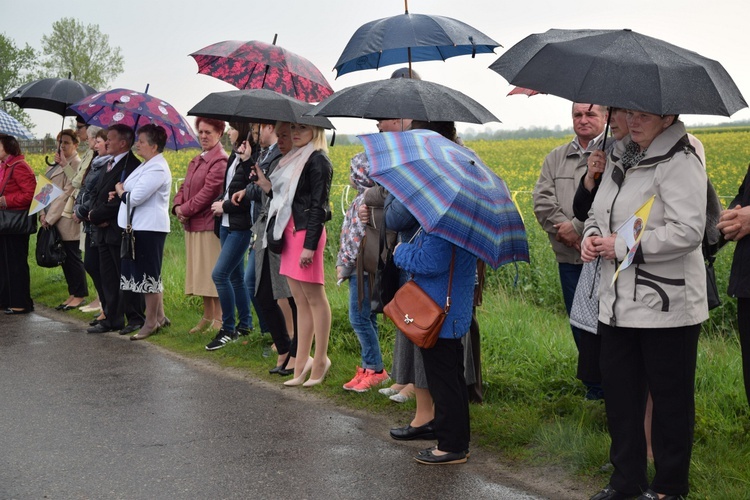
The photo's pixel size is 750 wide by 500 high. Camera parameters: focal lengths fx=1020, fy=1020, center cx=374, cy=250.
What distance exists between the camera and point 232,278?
8.96 metres

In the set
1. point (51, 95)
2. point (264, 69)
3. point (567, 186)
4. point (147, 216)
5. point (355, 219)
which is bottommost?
point (147, 216)

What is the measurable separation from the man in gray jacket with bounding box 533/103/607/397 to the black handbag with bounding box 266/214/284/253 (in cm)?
194

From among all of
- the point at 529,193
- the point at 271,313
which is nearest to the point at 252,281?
the point at 271,313

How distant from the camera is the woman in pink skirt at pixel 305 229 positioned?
7.11 meters

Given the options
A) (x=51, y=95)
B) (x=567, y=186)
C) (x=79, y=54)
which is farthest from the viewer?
(x=79, y=54)

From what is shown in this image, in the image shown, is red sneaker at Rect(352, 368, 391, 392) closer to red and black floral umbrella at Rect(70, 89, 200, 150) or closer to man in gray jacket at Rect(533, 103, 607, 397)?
man in gray jacket at Rect(533, 103, 607, 397)

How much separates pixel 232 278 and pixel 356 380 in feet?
7.74

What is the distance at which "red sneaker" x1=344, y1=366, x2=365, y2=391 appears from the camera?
6.93m

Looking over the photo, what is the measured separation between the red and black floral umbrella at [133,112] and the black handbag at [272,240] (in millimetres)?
2060

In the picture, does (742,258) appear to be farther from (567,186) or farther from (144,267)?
(144,267)

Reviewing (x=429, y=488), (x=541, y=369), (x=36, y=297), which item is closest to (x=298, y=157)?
(x=541, y=369)

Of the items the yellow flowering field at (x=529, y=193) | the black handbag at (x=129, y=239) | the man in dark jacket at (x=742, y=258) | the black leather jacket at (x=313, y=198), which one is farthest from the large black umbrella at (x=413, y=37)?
the black handbag at (x=129, y=239)

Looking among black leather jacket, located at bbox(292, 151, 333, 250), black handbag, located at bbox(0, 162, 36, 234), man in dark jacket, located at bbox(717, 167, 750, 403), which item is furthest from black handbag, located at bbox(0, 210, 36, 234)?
man in dark jacket, located at bbox(717, 167, 750, 403)

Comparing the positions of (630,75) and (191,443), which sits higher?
(630,75)
